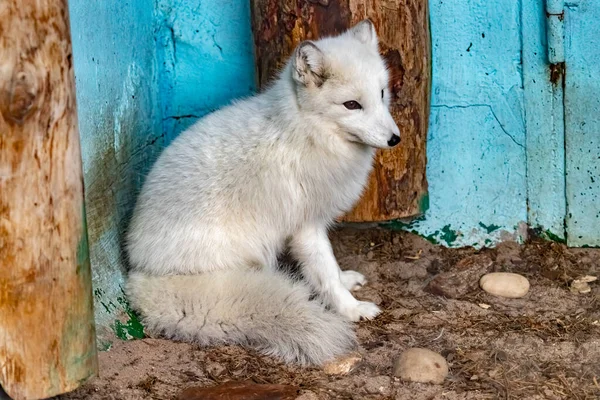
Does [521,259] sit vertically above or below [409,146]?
below

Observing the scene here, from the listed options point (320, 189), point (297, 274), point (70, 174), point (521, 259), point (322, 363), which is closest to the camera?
point (70, 174)

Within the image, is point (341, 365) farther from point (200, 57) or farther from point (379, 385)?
point (200, 57)

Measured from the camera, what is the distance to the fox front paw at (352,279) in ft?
12.3

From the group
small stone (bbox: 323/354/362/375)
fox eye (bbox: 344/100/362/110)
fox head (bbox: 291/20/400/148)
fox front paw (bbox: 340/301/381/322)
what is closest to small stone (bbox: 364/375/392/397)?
small stone (bbox: 323/354/362/375)

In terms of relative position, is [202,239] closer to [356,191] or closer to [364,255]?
[356,191]

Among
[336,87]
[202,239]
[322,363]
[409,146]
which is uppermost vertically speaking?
[336,87]

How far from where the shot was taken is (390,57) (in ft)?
11.9

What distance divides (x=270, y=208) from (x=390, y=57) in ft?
2.82

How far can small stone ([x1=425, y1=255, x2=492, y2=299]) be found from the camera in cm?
369

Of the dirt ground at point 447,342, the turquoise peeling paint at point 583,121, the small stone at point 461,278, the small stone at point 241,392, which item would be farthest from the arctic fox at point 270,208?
the turquoise peeling paint at point 583,121

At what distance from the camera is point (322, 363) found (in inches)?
118

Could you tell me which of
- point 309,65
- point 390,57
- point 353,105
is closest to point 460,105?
point 390,57

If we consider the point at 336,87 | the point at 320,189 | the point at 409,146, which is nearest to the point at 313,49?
the point at 336,87

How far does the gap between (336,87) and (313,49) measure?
16cm
